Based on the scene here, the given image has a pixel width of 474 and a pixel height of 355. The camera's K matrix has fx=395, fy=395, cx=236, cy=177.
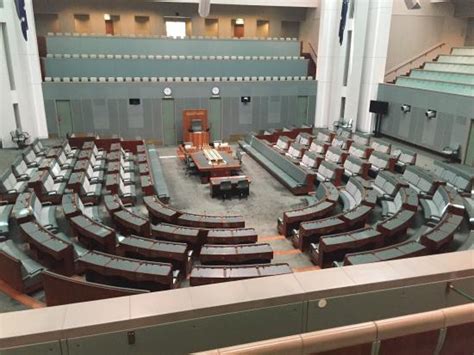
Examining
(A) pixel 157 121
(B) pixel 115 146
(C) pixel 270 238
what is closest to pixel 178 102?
(A) pixel 157 121

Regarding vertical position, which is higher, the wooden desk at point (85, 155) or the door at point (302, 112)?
the door at point (302, 112)

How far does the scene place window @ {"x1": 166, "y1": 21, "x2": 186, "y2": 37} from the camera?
929 inches

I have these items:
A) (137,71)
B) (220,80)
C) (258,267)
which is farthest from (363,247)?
(137,71)

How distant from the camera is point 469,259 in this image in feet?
10.4

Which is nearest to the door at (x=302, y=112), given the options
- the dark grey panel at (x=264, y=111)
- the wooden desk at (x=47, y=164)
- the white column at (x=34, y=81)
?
the dark grey panel at (x=264, y=111)

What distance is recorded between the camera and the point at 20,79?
1566 centimetres

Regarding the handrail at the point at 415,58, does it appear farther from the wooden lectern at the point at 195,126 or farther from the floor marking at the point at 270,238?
the floor marking at the point at 270,238

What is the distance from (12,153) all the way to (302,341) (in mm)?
15521

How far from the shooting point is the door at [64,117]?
17281 millimetres

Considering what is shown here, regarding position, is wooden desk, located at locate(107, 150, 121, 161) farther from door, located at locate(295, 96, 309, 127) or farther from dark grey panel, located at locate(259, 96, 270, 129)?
door, located at locate(295, 96, 309, 127)

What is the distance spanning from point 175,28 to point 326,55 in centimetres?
958

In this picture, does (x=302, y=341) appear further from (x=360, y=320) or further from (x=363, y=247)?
(x=363, y=247)

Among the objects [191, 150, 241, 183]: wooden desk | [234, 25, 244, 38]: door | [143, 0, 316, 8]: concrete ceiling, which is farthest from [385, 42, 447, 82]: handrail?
[191, 150, 241, 183]: wooden desk

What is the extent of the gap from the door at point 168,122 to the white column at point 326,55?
24.4 ft
